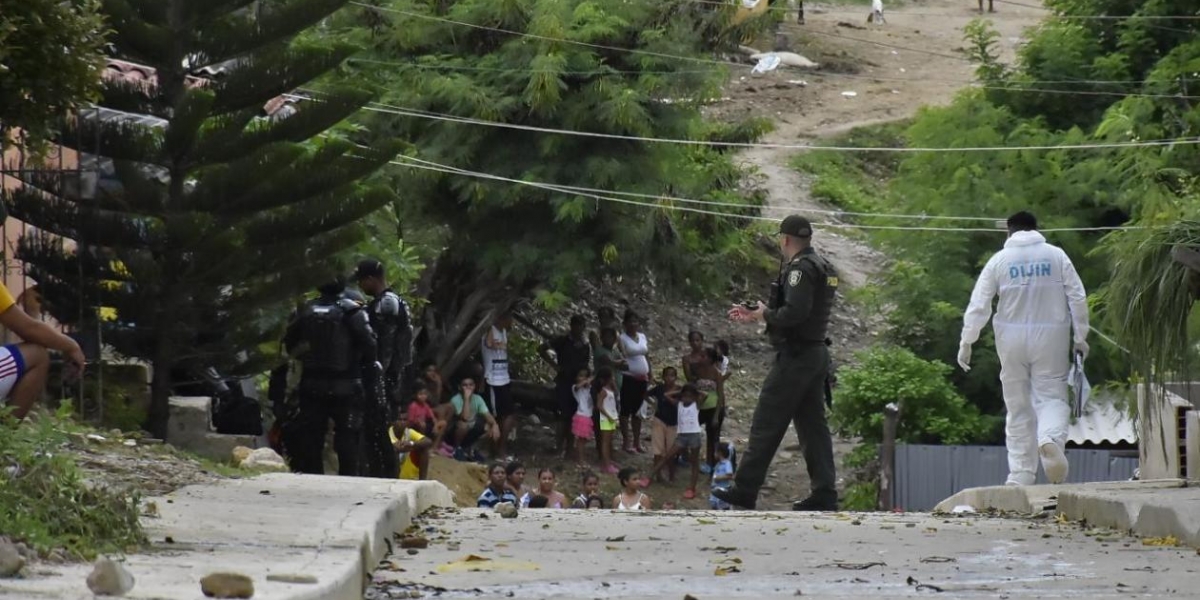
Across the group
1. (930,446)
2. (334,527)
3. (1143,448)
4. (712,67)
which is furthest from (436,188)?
(334,527)

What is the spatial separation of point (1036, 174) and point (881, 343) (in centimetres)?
304

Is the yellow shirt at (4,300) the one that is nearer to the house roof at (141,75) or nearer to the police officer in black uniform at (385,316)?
the police officer in black uniform at (385,316)

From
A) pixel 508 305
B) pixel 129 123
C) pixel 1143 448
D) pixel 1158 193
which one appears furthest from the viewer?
pixel 508 305

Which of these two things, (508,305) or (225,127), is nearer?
(225,127)

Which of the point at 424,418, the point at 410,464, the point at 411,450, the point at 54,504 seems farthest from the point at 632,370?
the point at 54,504

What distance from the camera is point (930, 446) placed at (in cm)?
2233

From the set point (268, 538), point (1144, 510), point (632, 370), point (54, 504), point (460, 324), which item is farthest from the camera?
point (460, 324)

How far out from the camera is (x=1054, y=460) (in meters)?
10.6

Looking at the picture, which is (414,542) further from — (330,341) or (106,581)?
(330,341)

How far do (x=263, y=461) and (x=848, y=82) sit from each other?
3180 centimetres

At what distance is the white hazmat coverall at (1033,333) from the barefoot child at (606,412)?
12.0 metres

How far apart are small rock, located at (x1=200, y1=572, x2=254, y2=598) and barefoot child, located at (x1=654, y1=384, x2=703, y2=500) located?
1798 centimetres

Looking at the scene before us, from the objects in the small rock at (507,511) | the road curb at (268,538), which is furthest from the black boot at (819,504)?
the road curb at (268,538)

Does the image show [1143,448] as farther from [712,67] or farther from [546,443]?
[546,443]
